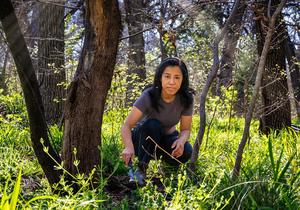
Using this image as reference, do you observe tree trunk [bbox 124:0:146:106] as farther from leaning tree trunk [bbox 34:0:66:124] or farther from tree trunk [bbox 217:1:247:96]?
leaning tree trunk [bbox 34:0:66:124]

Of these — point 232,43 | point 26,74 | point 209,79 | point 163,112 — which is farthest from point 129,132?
point 232,43

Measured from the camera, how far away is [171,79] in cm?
323

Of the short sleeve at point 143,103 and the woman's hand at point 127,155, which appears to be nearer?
the woman's hand at point 127,155

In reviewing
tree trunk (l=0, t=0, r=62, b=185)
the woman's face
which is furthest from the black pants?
tree trunk (l=0, t=0, r=62, b=185)

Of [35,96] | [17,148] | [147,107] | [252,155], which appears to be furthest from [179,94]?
[17,148]

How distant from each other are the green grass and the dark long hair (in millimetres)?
450

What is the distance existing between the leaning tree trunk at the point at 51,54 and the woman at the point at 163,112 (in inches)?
150

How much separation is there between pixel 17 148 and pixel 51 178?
66.5 inches

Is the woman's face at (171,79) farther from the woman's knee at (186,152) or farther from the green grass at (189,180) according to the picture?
the green grass at (189,180)

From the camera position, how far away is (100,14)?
3.01m

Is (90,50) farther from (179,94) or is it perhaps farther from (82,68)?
(179,94)

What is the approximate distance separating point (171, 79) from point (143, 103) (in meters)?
0.28

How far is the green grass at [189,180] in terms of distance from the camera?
218 cm

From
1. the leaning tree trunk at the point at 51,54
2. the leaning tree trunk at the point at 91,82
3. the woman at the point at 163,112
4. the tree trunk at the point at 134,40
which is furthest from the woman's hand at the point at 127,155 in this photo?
the leaning tree trunk at the point at 51,54
